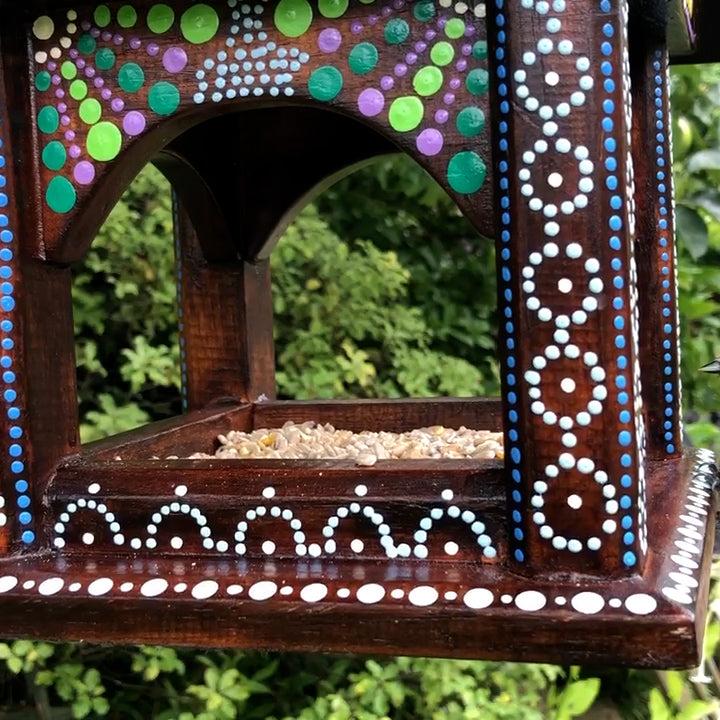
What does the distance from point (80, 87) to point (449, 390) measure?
6.05ft

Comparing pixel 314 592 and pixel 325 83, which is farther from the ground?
pixel 325 83

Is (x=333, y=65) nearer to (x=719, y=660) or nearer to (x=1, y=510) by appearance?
(x=1, y=510)

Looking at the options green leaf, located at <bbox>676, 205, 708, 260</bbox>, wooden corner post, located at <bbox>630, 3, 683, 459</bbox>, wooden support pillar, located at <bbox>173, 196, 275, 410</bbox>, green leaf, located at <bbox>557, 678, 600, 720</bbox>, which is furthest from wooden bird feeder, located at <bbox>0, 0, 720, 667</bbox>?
green leaf, located at <bbox>676, 205, 708, 260</bbox>

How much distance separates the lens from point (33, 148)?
101cm

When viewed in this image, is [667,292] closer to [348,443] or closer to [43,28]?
[348,443]

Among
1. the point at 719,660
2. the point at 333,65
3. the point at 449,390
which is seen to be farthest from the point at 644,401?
the point at 719,660

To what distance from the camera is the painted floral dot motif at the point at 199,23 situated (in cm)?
95

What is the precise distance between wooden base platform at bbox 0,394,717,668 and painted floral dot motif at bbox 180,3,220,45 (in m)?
0.46

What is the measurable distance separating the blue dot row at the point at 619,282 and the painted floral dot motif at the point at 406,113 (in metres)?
0.19

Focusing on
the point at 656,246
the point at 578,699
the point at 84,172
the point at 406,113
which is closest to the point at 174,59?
the point at 84,172

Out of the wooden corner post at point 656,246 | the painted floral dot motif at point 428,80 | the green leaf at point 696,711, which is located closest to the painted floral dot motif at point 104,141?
the painted floral dot motif at point 428,80

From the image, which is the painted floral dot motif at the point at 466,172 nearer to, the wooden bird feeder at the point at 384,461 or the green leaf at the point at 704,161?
the wooden bird feeder at the point at 384,461

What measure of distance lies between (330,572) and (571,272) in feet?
1.20

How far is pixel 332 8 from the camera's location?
915 mm
